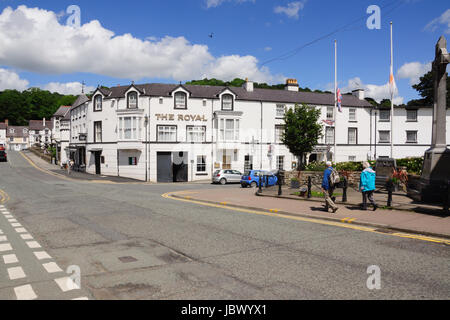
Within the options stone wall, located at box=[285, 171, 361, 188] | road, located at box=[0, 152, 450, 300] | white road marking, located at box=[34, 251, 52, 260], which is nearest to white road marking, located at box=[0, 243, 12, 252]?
road, located at box=[0, 152, 450, 300]

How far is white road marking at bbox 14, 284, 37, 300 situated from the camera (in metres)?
4.90

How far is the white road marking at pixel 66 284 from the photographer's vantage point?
5278 mm

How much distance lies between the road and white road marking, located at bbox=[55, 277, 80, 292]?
17 millimetres

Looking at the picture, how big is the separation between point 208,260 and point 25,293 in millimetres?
3172

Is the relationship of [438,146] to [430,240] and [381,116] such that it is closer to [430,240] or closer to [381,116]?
[430,240]

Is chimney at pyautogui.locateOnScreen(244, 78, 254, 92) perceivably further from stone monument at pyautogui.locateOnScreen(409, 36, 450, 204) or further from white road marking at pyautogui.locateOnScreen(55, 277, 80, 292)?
white road marking at pyautogui.locateOnScreen(55, 277, 80, 292)

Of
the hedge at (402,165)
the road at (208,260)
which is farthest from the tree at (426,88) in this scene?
the road at (208,260)

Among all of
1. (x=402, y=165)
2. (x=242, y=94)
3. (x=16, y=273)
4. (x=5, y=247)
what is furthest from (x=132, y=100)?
(x=16, y=273)

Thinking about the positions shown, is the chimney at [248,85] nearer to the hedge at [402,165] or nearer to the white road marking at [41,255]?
the hedge at [402,165]

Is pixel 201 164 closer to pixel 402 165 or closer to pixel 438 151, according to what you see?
pixel 402 165

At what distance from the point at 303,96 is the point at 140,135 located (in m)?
20.6

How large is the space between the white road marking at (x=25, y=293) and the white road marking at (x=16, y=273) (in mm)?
584
